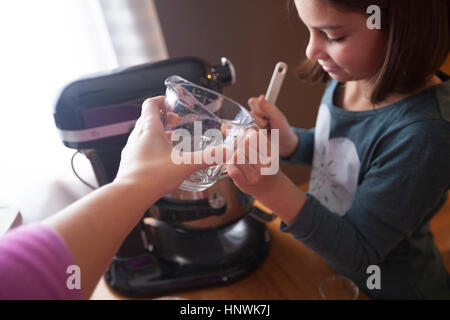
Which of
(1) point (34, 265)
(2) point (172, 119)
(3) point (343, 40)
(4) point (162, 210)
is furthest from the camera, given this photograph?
(4) point (162, 210)

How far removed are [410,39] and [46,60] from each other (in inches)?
23.7

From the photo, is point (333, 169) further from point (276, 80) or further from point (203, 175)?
point (203, 175)

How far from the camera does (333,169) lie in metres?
0.66

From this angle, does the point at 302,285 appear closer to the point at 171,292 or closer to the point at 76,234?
the point at 171,292

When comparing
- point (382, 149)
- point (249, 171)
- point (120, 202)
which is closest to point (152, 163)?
point (120, 202)

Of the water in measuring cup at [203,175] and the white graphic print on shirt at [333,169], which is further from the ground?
the water in measuring cup at [203,175]

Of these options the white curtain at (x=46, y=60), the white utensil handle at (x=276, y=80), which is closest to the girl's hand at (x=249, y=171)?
the white utensil handle at (x=276, y=80)

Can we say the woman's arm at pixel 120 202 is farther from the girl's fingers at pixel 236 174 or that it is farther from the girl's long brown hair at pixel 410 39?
the girl's long brown hair at pixel 410 39

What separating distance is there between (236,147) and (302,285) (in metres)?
0.37

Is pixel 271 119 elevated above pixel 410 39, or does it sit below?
below

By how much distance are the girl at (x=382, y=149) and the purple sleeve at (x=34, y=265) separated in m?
0.21

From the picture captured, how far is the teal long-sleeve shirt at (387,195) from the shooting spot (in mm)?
493

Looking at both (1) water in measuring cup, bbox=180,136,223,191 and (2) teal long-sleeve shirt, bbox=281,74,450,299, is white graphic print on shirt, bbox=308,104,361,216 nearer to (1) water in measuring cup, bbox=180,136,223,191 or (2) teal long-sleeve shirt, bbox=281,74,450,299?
(2) teal long-sleeve shirt, bbox=281,74,450,299

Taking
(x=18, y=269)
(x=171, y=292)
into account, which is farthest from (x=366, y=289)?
(x=18, y=269)
